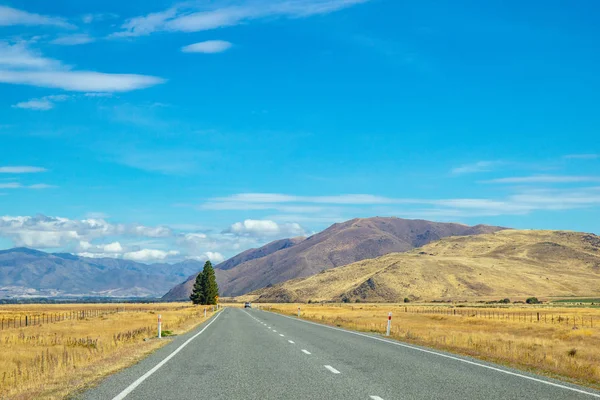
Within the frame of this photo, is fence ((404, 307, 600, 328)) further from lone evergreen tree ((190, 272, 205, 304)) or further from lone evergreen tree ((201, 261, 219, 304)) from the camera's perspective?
lone evergreen tree ((190, 272, 205, 304))

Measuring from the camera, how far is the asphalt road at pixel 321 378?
11250 mm

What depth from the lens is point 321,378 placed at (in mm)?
13336

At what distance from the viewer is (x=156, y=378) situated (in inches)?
528

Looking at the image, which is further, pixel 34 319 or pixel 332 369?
pixel 34 319

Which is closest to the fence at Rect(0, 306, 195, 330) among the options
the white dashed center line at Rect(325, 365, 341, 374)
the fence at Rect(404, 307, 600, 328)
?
the white dashed center line at Rect(325, 365, 341, 374)

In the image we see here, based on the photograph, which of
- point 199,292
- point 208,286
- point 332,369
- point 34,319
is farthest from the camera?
point 199,292

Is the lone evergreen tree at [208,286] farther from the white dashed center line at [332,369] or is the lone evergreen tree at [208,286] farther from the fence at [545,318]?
the white dashed center line at [332,369]

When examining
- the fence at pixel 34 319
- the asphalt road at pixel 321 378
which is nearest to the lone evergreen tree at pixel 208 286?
the fence at pixel 34 319

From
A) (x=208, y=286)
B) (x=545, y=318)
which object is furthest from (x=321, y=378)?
(x=208, y=286)

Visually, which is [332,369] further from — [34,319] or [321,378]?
[34,319]

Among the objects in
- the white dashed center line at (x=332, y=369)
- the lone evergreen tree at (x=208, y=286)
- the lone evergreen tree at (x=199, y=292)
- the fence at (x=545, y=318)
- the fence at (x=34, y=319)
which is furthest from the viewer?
the lone evergreen tree at (x=199, y=292)

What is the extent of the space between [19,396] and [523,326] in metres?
48.9

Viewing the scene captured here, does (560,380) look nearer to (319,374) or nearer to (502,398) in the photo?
(502,398)

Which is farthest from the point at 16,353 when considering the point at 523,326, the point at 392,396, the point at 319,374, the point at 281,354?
the point at 523,326
